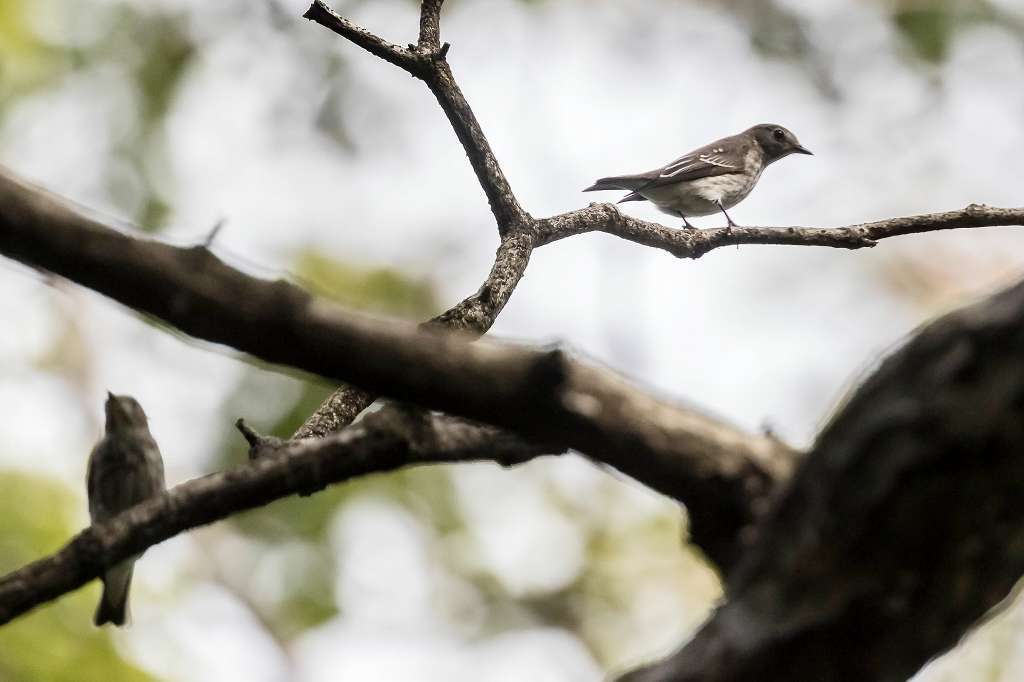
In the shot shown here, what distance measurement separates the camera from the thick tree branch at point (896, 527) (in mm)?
2109

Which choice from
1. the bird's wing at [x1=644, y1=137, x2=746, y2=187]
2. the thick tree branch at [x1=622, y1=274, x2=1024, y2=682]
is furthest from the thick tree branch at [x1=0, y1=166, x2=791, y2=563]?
the bird's wing at [x1=644, y1=137, x2=746, y2=187]

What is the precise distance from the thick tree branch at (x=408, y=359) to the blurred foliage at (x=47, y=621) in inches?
271

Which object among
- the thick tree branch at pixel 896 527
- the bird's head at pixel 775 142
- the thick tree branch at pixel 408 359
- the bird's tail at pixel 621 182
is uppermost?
the bird's head at pixel 775 142

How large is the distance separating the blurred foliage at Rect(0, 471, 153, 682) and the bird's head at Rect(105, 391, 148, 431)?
7.73 ft

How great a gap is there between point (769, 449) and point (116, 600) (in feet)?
16.3

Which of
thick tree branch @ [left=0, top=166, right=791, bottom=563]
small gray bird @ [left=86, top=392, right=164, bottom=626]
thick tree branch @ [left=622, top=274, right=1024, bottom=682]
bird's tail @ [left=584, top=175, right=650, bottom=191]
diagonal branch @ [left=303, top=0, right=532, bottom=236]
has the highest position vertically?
bird's tail @ [left=584, top=175, right=650, bottom=191]

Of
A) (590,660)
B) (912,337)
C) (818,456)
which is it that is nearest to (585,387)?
(818,456)

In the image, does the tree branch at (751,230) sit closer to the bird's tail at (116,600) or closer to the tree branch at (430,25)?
the tree branch at (430,25)

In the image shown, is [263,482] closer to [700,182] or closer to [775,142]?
[700,182]

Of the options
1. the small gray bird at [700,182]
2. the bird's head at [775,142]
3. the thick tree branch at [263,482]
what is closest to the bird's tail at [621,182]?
the small gray bird at [700,182]

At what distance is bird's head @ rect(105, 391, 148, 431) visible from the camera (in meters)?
6.58

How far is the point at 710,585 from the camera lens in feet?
43.2

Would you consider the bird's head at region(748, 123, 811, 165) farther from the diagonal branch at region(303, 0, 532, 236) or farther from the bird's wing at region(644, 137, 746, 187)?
the diagonal branch at region(303, 0, 532, 236)

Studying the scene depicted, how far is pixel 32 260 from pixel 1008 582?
2131 mm
